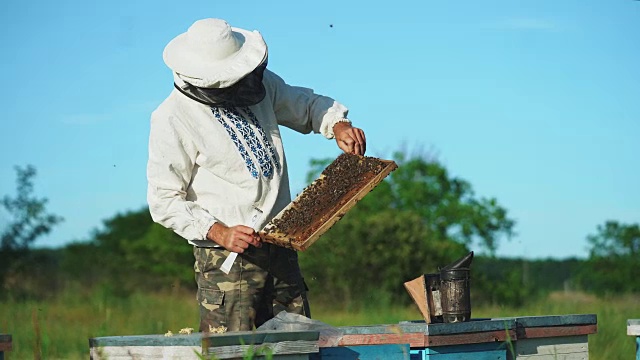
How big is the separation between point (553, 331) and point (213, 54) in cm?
216

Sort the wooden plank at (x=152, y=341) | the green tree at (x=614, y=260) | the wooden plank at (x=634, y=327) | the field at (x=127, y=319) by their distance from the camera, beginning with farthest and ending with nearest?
the green tree at (x=614, y=260)
the field at (x=127, y=319)
the wooden plank at (x=634, y=327)
the wooden plank at (x=152, y=341)

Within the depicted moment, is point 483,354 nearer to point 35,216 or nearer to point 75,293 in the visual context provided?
point 75,293

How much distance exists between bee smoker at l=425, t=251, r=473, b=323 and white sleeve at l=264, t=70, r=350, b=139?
98cm

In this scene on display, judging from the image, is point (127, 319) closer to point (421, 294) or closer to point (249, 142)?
point (249, 142)

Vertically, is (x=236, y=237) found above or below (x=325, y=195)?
below

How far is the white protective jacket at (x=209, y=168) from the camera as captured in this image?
15.2ft

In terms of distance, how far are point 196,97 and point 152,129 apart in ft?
0.91

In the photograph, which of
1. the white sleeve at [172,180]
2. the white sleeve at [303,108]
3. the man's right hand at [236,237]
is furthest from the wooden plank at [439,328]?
the white sleeve at [303,108]

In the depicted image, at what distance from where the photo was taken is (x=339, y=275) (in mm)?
20359

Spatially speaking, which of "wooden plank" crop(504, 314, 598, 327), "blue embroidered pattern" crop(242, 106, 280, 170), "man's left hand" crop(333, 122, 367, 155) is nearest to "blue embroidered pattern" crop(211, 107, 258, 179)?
"blue embroidered pattern" crop(242, 106, 280, 170)

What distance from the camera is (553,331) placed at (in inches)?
188

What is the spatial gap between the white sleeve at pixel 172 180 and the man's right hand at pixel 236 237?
0.07 m

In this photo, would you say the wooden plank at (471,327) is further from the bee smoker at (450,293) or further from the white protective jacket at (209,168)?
the white protective jacket at (209,168)

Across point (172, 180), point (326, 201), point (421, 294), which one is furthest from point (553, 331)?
point (172, 180)
